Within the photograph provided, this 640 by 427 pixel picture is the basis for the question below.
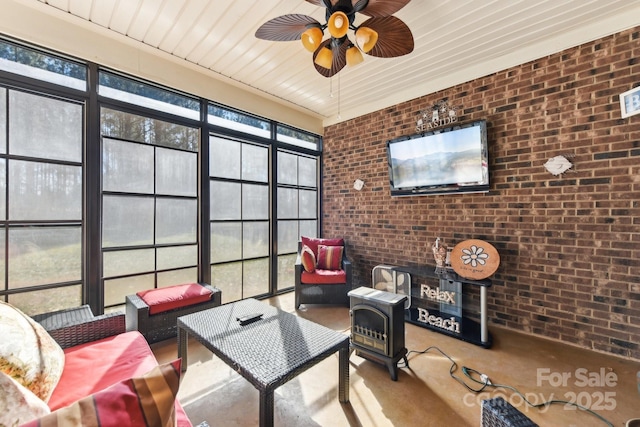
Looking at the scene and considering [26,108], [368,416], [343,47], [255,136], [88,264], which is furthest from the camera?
[255,136]

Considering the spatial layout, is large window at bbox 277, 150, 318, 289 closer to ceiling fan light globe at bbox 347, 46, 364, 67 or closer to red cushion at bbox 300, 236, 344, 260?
red cushion at bbox 300, 236, 344, 260

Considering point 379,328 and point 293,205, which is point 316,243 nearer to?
point 293,205

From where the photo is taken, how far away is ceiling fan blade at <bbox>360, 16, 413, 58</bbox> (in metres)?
1.85

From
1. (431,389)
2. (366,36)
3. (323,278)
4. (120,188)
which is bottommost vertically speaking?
(431,389)

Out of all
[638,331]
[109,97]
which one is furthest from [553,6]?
[109,97]

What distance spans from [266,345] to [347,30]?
2.17 m

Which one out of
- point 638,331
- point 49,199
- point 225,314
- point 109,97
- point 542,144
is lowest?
point 638,331

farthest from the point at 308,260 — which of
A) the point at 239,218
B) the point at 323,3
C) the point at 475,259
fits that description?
the point at 323,3

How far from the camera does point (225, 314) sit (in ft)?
6.91

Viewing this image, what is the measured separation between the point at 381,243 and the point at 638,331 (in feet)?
8.25

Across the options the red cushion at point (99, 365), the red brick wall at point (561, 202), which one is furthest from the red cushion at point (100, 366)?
the red brick wall at point (561, 202)

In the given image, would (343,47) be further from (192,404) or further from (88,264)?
(88,264)

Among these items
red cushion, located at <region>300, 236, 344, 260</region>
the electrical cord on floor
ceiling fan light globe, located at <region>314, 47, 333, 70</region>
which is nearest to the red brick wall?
the electrical cord on floor

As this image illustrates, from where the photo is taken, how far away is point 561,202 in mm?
2549
